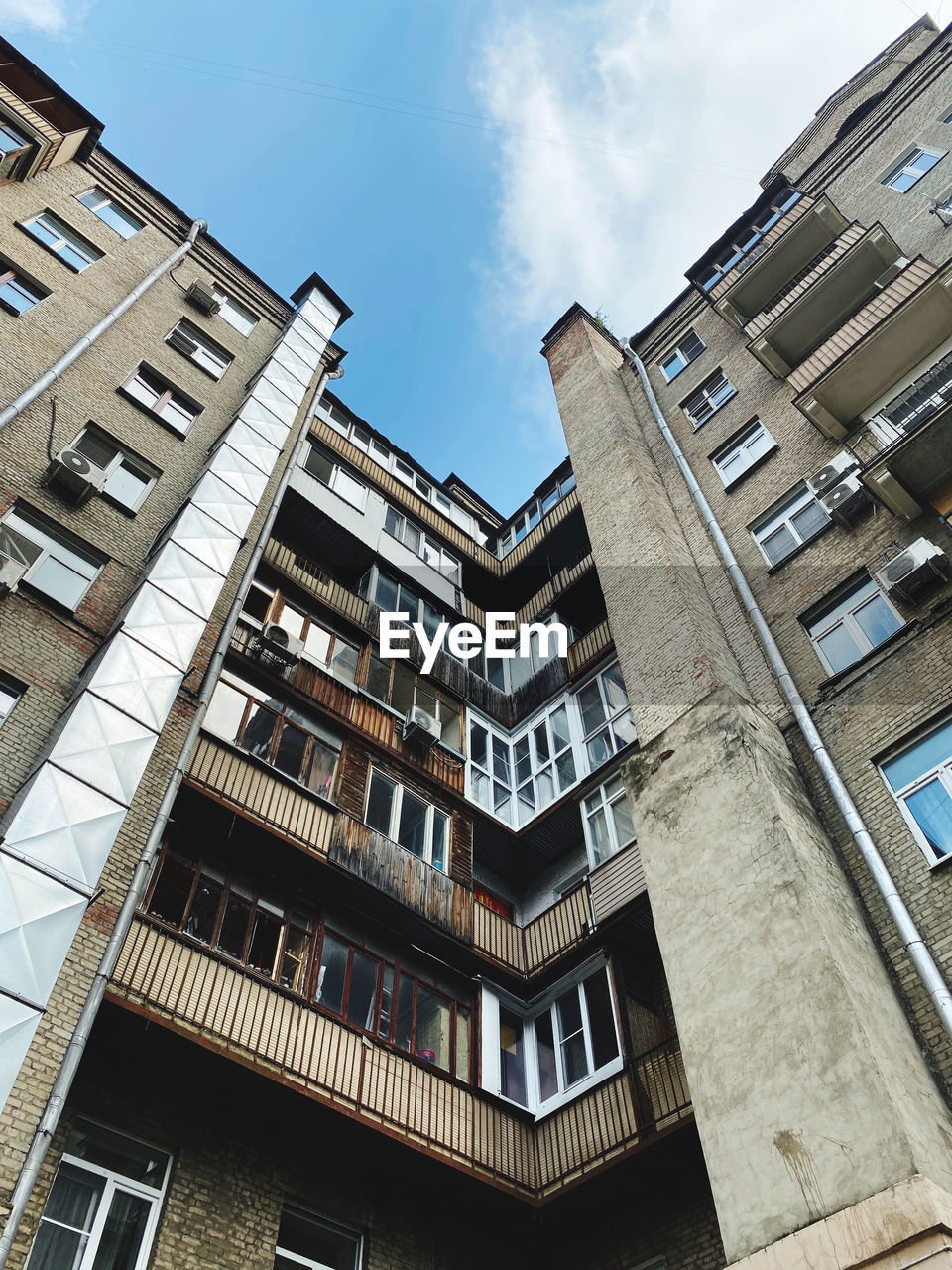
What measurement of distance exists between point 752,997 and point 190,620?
864cm

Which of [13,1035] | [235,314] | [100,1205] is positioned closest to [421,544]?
[235,314]

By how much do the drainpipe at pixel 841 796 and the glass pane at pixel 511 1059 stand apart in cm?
589

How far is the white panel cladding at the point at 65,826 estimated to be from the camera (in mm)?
9211

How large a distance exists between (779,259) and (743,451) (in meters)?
5.32

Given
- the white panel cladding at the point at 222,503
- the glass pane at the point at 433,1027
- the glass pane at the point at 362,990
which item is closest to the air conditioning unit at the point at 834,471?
the white panel cladding at the point at 222,503

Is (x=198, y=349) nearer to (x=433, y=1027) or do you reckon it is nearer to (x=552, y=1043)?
(x=433, y=1027)

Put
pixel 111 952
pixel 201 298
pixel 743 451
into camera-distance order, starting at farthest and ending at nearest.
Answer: pixel 201 298, pixel 743 451, pixel 111 952

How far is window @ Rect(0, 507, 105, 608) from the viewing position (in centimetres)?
1262

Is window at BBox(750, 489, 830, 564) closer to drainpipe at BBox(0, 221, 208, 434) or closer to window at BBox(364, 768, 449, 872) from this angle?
window at BBox(364, 768, 449, 872)

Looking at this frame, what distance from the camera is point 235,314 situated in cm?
2322

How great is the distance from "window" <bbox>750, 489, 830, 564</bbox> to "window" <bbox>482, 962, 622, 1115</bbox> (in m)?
7.22

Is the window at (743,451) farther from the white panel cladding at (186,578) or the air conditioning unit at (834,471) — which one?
the white panel cladding at (186,578)

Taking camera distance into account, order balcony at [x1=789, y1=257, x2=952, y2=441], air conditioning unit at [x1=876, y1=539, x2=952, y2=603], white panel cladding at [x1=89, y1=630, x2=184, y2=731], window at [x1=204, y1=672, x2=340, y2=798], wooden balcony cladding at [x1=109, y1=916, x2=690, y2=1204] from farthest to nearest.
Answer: balcony at [x1=789, y1=257, x2=952, y2=441] < window at [x1=204, y1=672, x2=340, y2=798] < air conditioning unit at [x1=876, y1=539, x2=952, y2=603] < white panel cladding at [x1=89, y1=630, x2=184, y2=731] < wooden balcony cladding at [x1=109, y1=916, x2=690, y2=1204]

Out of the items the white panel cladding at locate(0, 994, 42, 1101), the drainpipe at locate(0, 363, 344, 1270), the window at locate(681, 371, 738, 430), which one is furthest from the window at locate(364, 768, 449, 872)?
the window at locate(681, 371, 738, 430)
